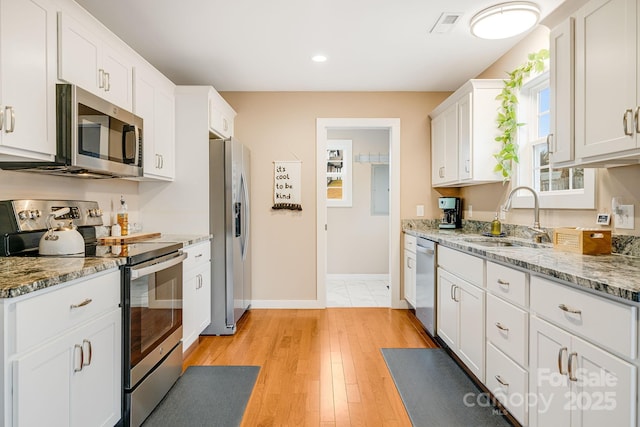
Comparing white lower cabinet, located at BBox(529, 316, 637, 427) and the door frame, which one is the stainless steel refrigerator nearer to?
the door frame

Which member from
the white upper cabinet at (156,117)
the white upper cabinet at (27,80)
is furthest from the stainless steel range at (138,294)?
the white upper cabinet at (156,117)

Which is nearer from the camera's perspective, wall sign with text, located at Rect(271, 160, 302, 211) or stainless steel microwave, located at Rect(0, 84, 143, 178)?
stainless steel microwave, located at Rect(0, 84, 143, 178)

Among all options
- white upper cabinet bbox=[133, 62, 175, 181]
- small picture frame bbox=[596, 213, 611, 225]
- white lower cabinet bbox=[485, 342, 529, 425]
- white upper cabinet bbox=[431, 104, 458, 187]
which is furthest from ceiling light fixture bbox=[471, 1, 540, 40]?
white upper cabinet bbox=[133, 62, 175, 181]

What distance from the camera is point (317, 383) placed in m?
2.29

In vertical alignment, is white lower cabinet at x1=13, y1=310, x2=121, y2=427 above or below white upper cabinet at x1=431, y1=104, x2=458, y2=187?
below

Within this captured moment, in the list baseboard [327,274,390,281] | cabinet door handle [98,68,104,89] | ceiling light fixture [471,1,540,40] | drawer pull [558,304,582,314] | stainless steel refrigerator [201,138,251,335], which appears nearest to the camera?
drawer pull [558,304,582,314]

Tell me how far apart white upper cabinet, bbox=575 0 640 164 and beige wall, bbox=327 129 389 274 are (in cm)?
379

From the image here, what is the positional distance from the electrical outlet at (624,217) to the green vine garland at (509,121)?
3.20 feet

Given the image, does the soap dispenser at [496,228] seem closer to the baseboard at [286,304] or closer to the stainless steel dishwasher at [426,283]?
the stainless steel dishwasher at [426,283]

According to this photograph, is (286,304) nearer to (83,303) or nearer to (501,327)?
(501,327)

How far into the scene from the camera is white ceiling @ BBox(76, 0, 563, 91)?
233 centimetres

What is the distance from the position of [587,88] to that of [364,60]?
190 centimetres

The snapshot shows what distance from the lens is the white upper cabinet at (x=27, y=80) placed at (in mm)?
1473

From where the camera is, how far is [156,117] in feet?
9.13
